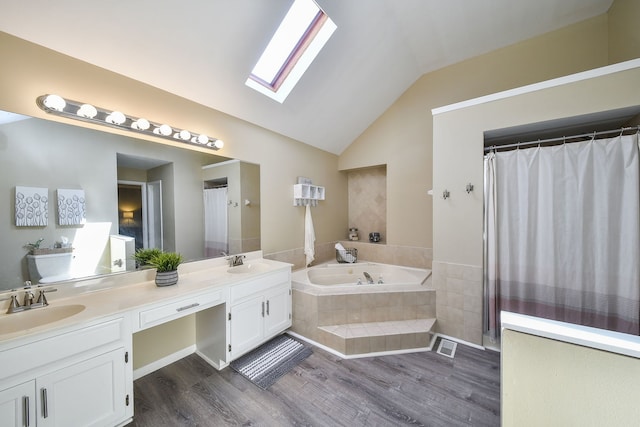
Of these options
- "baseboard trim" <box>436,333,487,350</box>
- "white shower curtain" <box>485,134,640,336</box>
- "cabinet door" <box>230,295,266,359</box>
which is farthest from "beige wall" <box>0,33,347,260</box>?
"white shower curtain" <box>485,134,640,336</box>

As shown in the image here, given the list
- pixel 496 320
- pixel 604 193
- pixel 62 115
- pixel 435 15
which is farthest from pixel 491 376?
pixel 62 115

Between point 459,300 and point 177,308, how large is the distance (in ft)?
8.70

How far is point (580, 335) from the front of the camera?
73cm

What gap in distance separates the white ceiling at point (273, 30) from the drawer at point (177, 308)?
1800 millimetres

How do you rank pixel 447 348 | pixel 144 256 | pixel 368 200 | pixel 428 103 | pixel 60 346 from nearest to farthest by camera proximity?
pixel 60 346 → pixel 144 256 → pixel 447 348 → pixel 428 103 → pixel 368 200

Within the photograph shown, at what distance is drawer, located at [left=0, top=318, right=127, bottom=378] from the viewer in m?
1.06

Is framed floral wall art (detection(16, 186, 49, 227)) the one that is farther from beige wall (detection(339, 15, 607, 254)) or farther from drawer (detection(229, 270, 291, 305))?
beige wall (detection(339, 15, 607, 254))

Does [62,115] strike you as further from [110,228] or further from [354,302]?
[354,302]

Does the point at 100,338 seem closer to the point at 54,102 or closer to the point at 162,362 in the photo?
the point at 162,362

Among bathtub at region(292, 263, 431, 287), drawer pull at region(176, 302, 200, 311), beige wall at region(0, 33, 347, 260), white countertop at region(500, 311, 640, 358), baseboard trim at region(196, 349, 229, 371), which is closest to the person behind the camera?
→ white countertop at region(500, 311, 640, 358)

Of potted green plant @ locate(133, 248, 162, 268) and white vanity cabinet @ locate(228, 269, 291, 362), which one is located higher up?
potted green plant @ locate(133, 248, 162, 268)

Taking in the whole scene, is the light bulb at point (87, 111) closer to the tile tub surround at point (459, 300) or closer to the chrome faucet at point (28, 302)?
the chrome faucet at point (28, 302)

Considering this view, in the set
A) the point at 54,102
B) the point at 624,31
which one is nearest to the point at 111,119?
the point at 54,102

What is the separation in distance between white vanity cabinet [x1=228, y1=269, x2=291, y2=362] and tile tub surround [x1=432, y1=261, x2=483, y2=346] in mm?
1686
